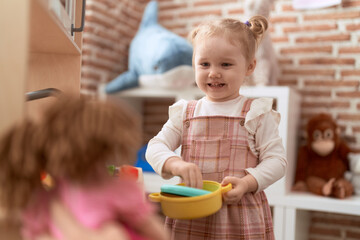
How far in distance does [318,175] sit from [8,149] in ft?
5.70

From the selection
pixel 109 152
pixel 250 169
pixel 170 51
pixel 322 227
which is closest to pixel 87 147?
pixel 109 152

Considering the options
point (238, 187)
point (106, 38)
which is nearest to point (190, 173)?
point (238, 187)

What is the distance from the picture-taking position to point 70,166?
45cm

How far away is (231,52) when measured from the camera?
98 centimetres

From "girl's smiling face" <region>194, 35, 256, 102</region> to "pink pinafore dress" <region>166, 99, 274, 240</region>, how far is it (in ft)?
0.23

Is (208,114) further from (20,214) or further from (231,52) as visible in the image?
(20,214)

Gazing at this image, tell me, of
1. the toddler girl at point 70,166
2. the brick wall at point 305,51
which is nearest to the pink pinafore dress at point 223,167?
the toddler girl at point 70,166

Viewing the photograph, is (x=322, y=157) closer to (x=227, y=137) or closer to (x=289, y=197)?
(x=289, y=197)

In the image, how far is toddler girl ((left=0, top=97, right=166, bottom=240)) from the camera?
447mm

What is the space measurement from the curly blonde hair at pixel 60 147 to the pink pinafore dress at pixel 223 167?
53 cm

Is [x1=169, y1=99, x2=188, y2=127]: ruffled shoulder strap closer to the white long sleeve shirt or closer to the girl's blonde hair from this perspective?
the white long sleeve shirt

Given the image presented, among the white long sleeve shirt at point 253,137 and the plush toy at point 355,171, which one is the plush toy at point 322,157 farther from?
the white long sleeve shirt at point 253,137

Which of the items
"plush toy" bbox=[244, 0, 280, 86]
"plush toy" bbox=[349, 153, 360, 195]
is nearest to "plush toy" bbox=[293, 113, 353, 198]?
"plush toy" bbox=[349, 153, 360, 195]

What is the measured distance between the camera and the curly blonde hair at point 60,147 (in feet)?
1.47
